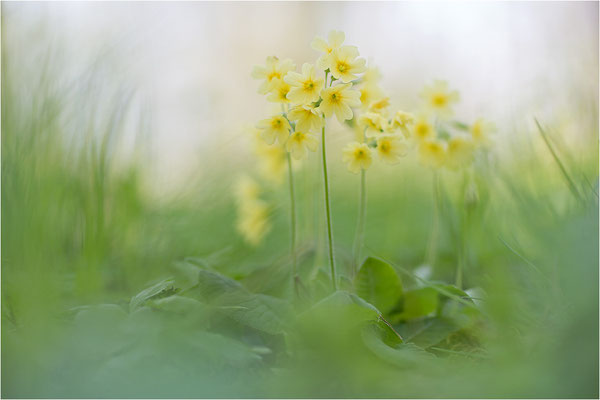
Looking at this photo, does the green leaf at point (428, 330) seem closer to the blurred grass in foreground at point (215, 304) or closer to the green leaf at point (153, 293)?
the blurred grass in foreground at point (215, 304)

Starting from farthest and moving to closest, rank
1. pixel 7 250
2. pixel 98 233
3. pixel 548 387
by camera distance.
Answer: pixel 98 233, pixel 7 250, pixel 548 387

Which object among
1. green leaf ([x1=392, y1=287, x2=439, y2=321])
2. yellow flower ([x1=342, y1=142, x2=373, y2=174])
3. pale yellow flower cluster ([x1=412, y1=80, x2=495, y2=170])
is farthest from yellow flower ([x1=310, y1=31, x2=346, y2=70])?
green leaf ([x1=392, y1=287, x2=439, y2=321])

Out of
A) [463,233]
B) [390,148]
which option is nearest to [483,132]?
[463,233]

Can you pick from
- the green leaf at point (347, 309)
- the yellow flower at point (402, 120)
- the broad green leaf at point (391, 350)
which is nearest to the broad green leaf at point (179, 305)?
the green leaf at point (347, 309)

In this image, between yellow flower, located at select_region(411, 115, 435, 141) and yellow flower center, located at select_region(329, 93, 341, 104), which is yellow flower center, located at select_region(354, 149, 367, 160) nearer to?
yellow flower center, located at select_region(329, 93, 341, 104)

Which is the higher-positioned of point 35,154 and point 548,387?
point 35,154

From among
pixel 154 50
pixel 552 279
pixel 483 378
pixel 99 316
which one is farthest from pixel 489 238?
pixel 154 50

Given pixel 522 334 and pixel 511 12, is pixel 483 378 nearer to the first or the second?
pixel 522 334
